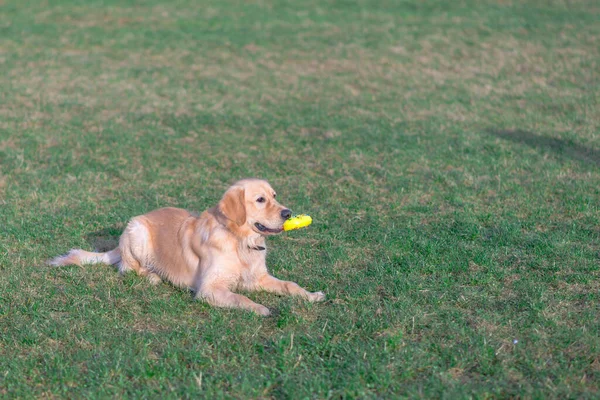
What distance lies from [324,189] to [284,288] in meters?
2.91

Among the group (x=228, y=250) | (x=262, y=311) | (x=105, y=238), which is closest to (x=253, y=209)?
→ (x=228, y=250)

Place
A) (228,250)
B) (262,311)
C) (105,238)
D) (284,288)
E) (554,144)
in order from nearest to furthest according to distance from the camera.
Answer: (262,311) < (284,288) < (228,250) < (105,238) < (554,144)

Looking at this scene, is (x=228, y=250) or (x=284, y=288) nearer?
(x=284, y=288)

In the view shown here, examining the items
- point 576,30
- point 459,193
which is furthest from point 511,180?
point 576,30

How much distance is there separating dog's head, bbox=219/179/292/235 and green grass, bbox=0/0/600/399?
1.84ft

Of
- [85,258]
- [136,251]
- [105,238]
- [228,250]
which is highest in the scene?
[228,250]

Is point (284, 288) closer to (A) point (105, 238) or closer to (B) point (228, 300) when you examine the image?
(B) point (228, 300)

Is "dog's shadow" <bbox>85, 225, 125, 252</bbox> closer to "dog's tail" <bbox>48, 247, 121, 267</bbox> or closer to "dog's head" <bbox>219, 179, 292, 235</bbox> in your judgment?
"dog's tail" <bbox>48, 247, 121, 267</bbox>

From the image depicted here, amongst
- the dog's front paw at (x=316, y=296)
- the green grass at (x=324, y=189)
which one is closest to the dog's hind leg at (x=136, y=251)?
the green grass at (x=324, y=189)

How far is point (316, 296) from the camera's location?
588 centimetres

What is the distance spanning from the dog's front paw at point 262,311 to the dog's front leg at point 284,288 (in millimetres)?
328

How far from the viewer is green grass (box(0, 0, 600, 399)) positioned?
4824 mm

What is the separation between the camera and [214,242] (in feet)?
20.3

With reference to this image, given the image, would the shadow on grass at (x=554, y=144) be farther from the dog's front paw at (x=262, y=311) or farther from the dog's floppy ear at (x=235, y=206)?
the dog's front paw at (x=262, y=311)
